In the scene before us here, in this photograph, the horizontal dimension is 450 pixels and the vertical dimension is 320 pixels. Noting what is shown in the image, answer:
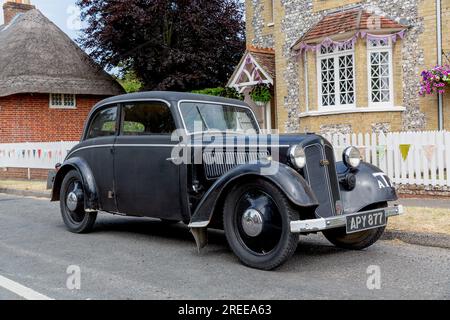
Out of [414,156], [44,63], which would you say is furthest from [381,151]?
[44,63]

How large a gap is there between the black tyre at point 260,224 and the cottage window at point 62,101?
744 inches

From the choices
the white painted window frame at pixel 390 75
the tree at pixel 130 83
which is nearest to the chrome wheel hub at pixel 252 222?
the white painted window frame at pixel 390 75

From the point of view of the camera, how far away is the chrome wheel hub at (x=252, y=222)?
5.16 meters

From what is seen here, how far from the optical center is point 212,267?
538 cm

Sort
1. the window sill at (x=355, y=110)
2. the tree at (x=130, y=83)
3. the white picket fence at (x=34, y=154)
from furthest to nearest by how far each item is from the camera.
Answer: the tree at (x=130, y=83) < the white picket fence at (x=34, y=154) < the window sill at (x=355, y=110)

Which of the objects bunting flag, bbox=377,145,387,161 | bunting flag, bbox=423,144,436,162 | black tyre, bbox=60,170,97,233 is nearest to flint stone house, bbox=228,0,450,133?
bunting flag, bbox=377,145,387,161

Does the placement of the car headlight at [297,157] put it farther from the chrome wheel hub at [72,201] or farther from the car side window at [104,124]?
the chrome wheel hub at [72,201]

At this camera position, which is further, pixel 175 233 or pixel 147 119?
pixel 175 233

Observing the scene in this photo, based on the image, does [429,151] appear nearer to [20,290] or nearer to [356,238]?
[356,238]

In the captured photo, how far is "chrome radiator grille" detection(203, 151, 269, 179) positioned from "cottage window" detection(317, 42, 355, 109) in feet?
Result: 31.8

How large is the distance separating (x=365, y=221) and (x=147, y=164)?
2.70 m

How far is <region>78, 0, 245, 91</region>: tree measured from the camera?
2130cm

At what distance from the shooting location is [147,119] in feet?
22.0
